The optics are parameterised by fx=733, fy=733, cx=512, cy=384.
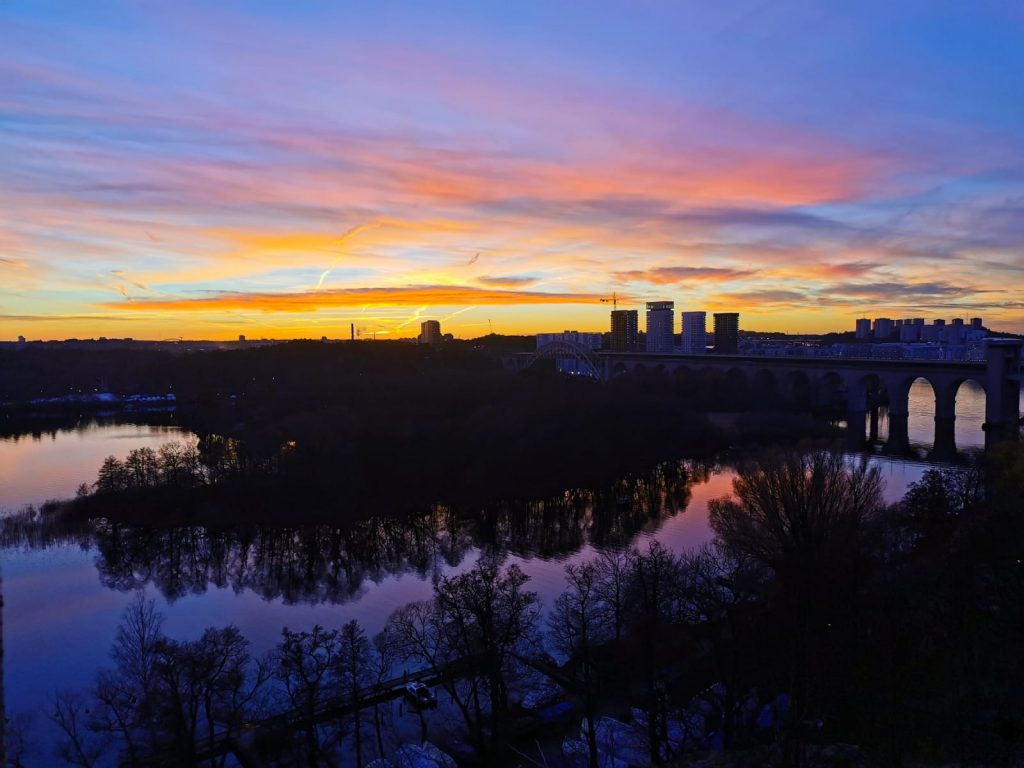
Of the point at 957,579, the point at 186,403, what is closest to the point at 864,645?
the point at 957,579

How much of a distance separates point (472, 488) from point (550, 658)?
857cm

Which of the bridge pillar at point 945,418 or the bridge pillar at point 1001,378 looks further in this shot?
the bridge pillar at point 1001,378

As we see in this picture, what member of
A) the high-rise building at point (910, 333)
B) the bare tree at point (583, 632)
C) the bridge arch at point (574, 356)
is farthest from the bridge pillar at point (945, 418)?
the high-rise building at point (910, 333)

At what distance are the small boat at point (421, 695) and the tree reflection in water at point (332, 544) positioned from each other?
3.20 metres

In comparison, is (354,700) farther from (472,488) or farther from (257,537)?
(472,488)

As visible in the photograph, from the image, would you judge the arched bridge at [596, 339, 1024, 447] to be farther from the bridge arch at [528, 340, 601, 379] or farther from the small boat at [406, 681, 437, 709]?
the small boat at [406, 681, 437, 709]

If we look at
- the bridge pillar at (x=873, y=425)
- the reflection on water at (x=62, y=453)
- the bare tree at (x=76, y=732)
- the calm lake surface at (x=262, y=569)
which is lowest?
the bare tree at (x=76, y=732)

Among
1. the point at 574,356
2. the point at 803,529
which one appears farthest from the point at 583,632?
the point at 574,356

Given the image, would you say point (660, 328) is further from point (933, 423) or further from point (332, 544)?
point (332, 544)

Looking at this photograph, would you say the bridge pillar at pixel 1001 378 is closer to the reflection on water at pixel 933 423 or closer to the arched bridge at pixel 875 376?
the arched bridge at pixel 875 376

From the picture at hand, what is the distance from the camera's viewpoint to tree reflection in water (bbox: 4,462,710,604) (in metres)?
11.2

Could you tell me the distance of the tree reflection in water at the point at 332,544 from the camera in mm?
11188

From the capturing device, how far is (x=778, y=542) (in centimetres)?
915

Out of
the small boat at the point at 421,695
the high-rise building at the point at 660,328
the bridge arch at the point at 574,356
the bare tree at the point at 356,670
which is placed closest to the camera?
the bare tree at the point at 356,670
